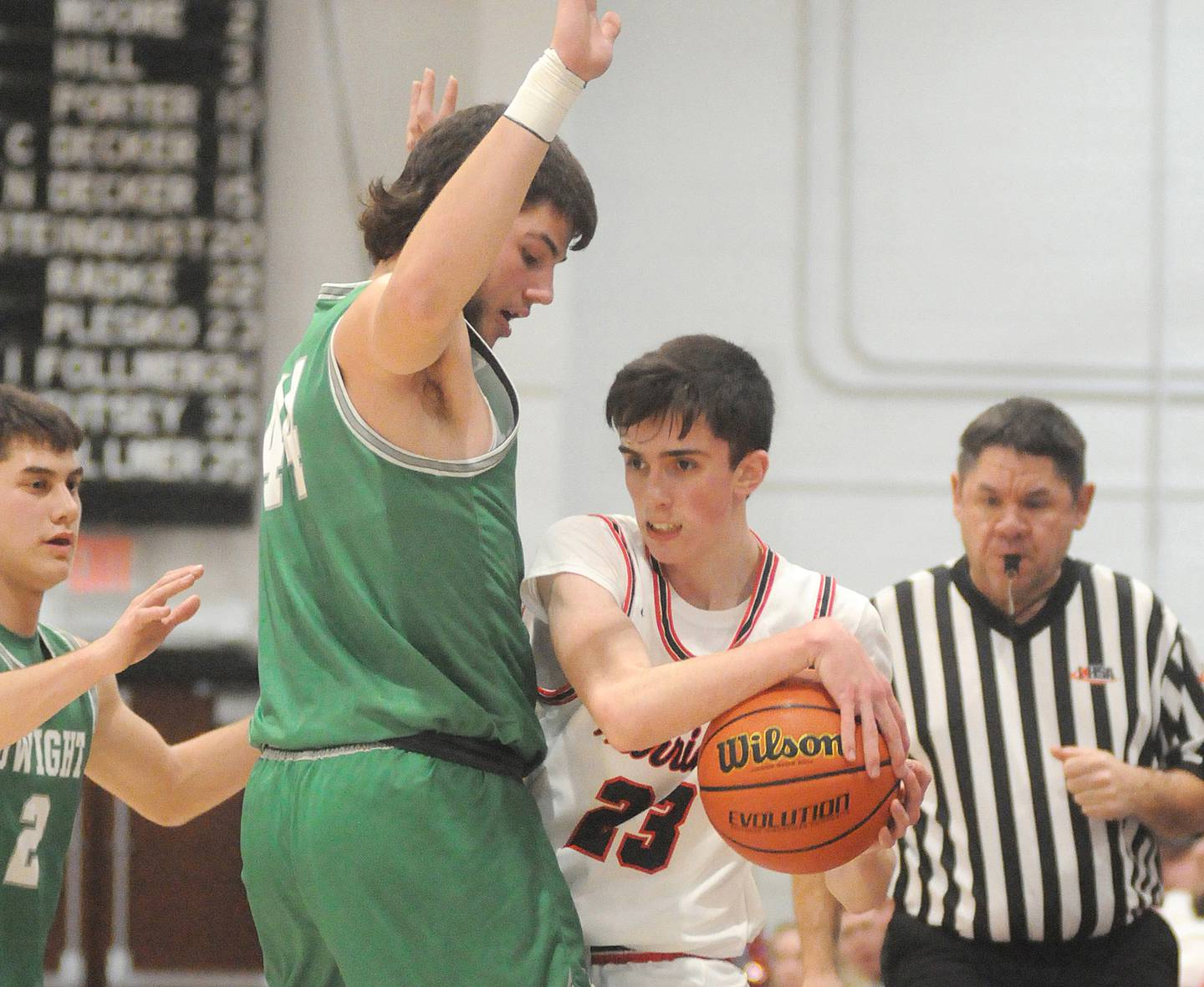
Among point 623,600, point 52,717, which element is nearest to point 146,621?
point 52,717

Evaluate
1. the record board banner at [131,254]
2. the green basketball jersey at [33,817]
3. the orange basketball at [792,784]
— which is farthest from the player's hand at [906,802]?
the record board banner at [131,254]

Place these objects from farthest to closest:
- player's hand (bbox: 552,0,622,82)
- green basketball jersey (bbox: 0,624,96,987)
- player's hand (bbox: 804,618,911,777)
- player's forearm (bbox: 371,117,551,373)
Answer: green basketball jersey (bbox: 0,624,96,987) < player's hand (bbox: 804,618,911,777) < player's hand (bbox: 552,0,622,82) < player's forearm (bbox: 371,117,551,373)

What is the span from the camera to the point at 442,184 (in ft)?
7.27

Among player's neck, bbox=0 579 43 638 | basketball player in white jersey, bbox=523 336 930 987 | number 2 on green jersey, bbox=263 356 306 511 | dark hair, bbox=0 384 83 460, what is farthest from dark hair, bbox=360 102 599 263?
player's neck, bbox=0 579 43 638

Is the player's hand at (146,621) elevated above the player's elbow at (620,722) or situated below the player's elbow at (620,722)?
above

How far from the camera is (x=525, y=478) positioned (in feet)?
19.4

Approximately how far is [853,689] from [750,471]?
56cm

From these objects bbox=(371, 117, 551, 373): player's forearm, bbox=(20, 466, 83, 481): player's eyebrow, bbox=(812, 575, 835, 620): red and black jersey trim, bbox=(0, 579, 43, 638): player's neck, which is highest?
bbox=(371, 117, 551, 373): player's forearm

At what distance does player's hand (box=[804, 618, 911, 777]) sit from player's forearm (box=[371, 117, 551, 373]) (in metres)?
0.79

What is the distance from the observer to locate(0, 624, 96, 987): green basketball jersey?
111 inches

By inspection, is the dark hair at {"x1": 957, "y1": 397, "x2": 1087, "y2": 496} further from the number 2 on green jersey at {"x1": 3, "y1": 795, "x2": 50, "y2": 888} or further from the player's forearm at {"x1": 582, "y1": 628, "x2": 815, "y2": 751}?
the number 2 on green jersey at {"x1": 3, "y1": 795, "x2": 50, "y2": 888}

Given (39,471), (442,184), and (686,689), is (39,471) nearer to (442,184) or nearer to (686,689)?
(442,184)

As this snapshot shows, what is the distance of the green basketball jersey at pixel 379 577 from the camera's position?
6.84ft

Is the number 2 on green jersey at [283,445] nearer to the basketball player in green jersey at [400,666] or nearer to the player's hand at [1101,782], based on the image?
the basketball player in green jersey at [400,666]
